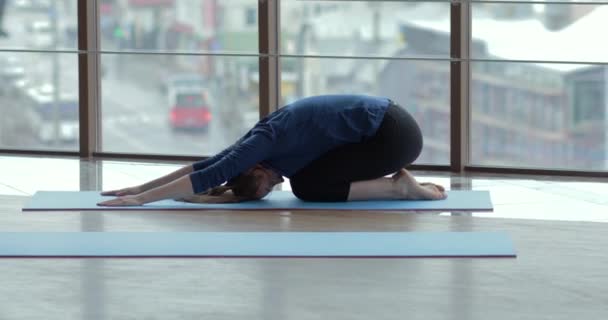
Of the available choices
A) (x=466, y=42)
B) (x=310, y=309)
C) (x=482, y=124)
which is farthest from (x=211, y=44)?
(x=310, y=309)

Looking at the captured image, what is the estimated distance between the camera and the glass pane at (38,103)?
1198cm

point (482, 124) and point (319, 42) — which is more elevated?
point (319, 42)

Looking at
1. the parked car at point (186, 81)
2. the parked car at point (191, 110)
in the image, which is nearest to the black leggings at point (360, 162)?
the parked car at point (186, 81)

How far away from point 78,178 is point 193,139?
6.46m

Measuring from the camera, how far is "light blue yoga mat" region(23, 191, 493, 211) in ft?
18.3

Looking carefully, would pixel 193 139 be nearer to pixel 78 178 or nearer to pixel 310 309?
pixel 78 178

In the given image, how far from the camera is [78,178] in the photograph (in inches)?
261

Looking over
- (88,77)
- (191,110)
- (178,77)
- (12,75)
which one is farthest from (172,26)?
(88,77)

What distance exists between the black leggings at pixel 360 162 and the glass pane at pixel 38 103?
6348 millimetres

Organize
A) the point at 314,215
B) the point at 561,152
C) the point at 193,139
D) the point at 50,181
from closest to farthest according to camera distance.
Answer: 1. the point at 314,215
2. the point at 50,181
3. the point at 561,152
4. the point at 193,139

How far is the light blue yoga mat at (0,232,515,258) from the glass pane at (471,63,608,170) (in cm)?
422

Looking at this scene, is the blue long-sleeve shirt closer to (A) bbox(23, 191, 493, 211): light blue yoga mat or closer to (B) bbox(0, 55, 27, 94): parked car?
(A) bbox(23, 191, 493, 211): light blue yoga mat

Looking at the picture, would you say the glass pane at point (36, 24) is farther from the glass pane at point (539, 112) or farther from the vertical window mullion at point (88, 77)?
the glass pane at point (539, 112)

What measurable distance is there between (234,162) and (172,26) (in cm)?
617
